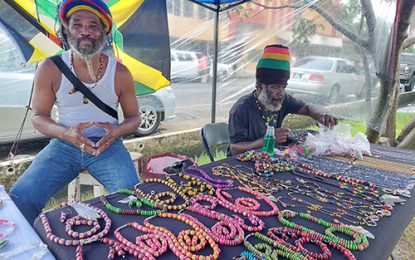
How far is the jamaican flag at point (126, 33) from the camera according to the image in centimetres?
251

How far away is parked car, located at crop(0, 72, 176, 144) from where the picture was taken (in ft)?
8.91

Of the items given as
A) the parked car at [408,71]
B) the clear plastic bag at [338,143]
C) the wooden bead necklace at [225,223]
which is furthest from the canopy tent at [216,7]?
the parked car at [408,71]

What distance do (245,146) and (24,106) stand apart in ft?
6.32

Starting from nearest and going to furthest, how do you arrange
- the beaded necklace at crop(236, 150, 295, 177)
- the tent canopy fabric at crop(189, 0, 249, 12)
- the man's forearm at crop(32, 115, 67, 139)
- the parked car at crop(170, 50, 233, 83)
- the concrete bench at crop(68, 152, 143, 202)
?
the beaded necklace at crop(236, 150, 295, 177) < the man's forearm at crop(32, 115, 67, 139) < the concrete bench at crop(68, 152, 143, 202) < the tent canopy fabric at crop(189, 0, 249, 12) < the parked car at crop(170, 50, 233, 83)

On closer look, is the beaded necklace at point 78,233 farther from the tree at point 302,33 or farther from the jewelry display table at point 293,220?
the tree at point 302,33

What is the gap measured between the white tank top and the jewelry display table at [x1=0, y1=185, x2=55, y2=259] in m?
1.04

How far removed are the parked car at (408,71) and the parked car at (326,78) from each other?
8363mm

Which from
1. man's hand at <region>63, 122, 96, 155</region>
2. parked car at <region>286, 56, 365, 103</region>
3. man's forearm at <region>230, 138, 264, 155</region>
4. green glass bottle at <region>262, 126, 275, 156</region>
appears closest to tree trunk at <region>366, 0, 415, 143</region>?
parked car at <region>286, 56, 365, 103</region>

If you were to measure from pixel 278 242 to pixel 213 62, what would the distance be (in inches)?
121

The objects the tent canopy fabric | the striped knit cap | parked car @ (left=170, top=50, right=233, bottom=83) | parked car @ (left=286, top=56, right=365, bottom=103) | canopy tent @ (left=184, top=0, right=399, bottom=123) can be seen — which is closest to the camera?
the striped knit cap

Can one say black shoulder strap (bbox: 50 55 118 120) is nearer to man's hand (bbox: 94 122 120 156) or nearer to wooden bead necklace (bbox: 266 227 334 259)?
man's hand (bbox: 94 122 120 156)

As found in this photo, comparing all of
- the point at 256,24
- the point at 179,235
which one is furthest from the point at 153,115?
the point at 179,235

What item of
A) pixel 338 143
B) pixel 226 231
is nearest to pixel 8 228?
pixel 226 231

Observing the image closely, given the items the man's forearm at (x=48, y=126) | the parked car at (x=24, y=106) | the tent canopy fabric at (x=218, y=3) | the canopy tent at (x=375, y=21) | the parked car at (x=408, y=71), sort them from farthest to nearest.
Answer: the parked car at (x=408, y=71) → the tent canopy fabric at (x=218, y=3) → the canopy tent at (x=375, y=21) → the parked car at (x=24, y=106) → the man's forearm at (x=48, y=126)
